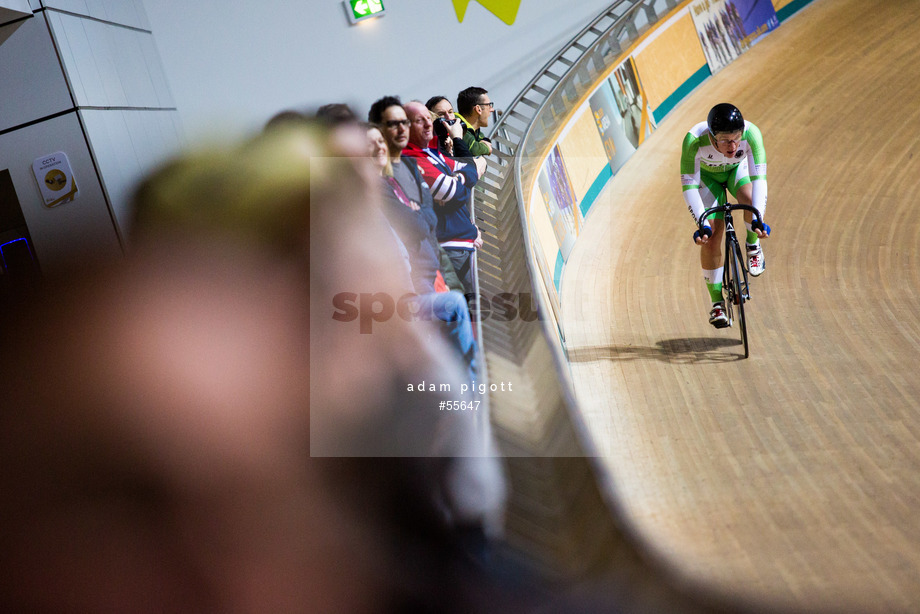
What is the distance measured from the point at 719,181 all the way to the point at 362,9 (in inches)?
152

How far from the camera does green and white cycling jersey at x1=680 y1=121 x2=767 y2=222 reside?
137 inches

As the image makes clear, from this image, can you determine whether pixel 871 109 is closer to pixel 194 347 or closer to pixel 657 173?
pixel 657 173

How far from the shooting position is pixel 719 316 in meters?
3.73

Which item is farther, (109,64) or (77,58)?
(109,64)

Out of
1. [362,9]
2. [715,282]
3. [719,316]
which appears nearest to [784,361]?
[719,316]

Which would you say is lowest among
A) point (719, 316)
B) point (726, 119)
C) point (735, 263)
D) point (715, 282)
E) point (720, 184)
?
point (719, 316)

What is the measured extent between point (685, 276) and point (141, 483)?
140 inches

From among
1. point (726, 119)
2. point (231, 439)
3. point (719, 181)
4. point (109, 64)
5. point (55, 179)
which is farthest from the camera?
point (109, 64)

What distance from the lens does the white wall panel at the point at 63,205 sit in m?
4.95

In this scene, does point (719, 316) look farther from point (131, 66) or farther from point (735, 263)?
point (131, 66)

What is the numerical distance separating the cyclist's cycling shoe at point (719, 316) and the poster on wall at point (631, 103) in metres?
2.78

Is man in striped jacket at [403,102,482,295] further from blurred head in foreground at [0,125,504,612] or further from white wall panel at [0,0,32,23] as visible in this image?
white wall panel at [0,0,32,23]

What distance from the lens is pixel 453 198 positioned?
3.10 m

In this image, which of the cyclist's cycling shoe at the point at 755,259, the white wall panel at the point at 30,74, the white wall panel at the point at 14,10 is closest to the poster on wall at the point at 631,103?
the cyclist's cycling shoe at the point at 755,259
